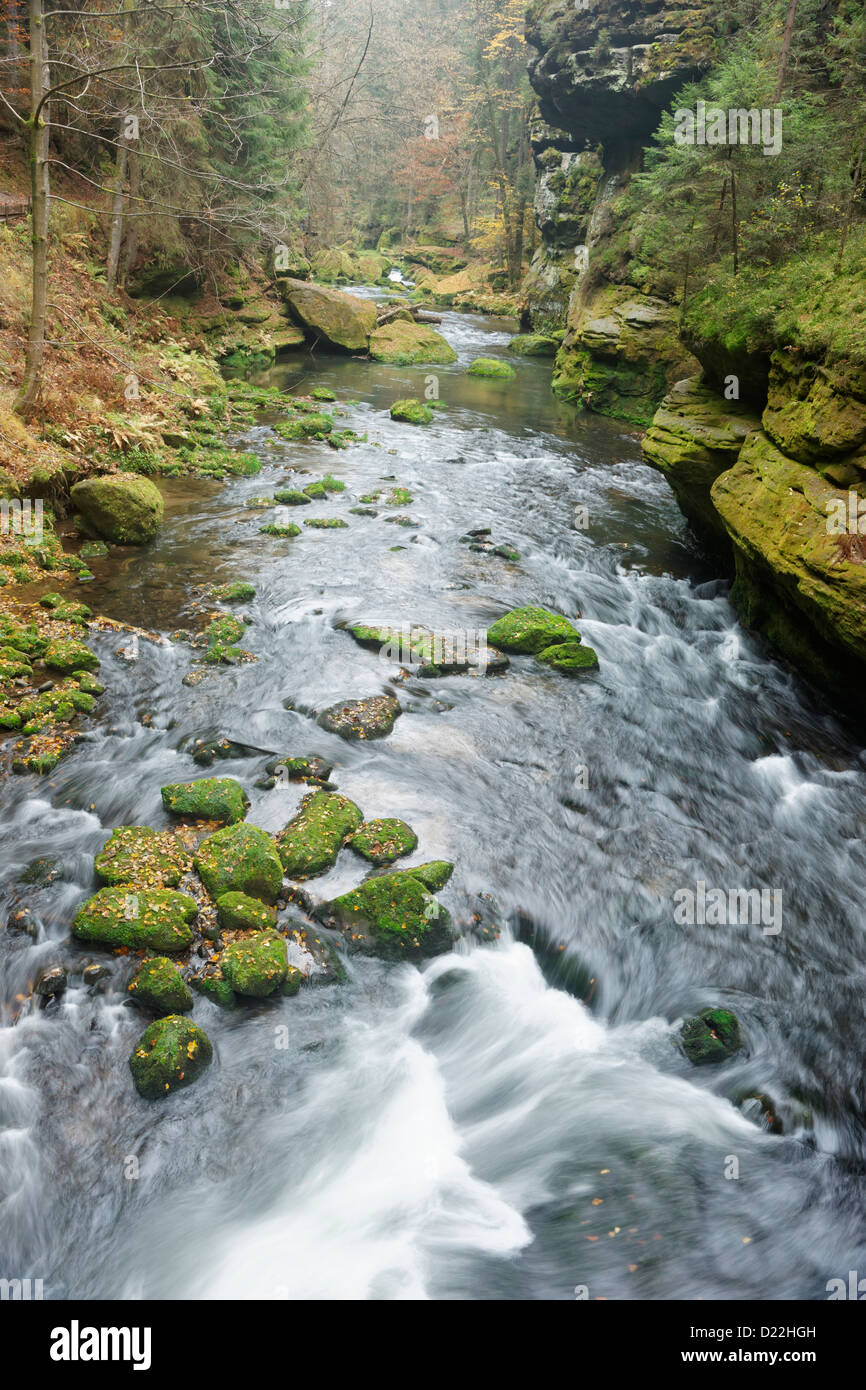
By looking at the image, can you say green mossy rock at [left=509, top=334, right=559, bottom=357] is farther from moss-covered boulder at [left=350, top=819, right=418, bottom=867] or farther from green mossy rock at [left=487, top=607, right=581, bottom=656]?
moss-covered boulder at [left=350, top=819, right=418, bottom=867]

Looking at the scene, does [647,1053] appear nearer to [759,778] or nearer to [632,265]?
[759,778]

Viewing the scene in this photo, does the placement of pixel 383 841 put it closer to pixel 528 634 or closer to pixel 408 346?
pixel 528 634

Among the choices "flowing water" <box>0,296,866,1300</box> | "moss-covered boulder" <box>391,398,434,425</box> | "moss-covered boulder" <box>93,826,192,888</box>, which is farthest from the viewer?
"moss-covered boulder" <box>391,398,434,425</box>

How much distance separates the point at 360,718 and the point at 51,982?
374 cm

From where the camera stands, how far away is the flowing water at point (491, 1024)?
12.6 feet

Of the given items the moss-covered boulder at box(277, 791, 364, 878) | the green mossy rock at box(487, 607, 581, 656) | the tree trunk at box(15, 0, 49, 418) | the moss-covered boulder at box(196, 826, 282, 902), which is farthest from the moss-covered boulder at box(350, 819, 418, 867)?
the tree trunk at box(15, 0, 49, 418)

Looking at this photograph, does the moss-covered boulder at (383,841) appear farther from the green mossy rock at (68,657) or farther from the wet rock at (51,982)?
the green mossy rock at (68,657)

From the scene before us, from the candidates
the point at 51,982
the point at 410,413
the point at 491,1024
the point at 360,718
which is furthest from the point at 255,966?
the point at 410,413

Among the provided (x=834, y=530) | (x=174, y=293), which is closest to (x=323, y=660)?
(x=834, y=530)

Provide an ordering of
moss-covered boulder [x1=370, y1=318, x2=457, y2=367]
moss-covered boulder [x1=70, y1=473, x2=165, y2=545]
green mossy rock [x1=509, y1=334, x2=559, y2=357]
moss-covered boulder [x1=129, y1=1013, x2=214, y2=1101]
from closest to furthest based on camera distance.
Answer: moss-covered boulder [x1=129, y1=1013, x2=214, y2=1101]
moss-covered boulder [x1=70, y1=473, x2=165, y2=545]
moss-covered boulder [x1=370, y1=318, x2=457, y2=367]
green mossy rock [x1=509, y1=334, x2=559, y2=357]

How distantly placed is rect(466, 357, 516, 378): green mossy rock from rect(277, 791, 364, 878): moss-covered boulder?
22045 mm

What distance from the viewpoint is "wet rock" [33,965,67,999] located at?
4.62 m

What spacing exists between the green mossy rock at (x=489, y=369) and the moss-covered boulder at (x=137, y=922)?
77.2ft

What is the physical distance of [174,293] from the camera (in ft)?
62.6
